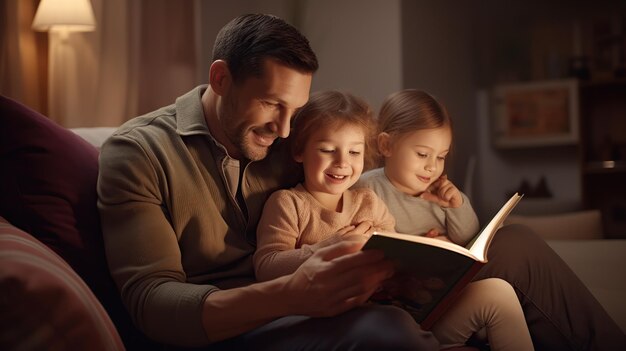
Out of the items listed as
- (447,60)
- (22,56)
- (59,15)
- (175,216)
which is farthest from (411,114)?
(447,60)

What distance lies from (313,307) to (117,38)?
8.50 feet

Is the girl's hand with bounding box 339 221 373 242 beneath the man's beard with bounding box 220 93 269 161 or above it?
beneath

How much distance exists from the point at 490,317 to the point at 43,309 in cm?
82

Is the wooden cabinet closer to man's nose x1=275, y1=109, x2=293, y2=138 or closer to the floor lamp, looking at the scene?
the floor lamp

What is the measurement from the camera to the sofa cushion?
2.95ft

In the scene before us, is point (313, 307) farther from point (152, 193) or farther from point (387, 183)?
point (387, 183)

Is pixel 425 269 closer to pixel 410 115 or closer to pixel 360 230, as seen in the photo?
pixel 360 230

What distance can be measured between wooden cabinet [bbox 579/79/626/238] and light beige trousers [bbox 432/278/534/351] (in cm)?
367

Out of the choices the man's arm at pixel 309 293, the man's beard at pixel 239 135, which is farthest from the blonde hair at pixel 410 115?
the man's arm at pixel 309 293

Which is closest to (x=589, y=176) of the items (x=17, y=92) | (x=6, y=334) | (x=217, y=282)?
(x=17, y=92)

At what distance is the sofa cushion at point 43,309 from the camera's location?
2.95ft

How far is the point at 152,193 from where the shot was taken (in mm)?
1340

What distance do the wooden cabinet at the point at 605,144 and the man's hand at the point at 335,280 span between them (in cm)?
406

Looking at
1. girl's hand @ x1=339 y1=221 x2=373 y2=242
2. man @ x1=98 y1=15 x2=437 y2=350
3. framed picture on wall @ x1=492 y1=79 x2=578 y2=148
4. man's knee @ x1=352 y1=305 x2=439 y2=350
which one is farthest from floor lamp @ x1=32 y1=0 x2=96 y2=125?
framed picture on wall @ x1=492 y1=79 x2=578 y2=148
